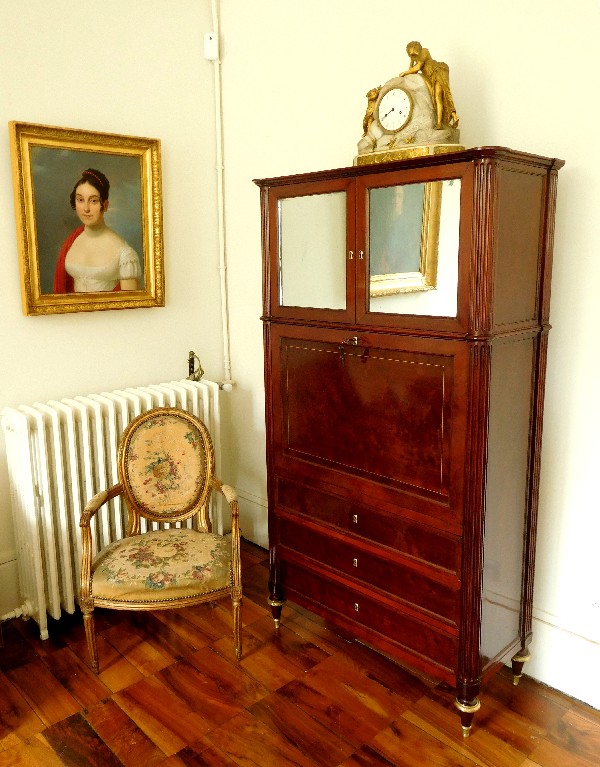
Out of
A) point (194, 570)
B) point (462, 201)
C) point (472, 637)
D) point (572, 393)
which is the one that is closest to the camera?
point (462, 201)

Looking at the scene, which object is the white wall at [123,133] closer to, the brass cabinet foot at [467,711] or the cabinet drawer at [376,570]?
the cabinet drawer at [376,570]

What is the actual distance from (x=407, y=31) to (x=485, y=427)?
5.38 feet

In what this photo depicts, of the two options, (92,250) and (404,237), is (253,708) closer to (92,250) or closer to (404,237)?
(404,237)

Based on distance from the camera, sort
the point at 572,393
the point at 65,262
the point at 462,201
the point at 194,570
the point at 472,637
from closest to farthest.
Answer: the point at 462,201 < the point at 472,637 < the point at 572,393 < the point at 194,570 < the point at 65,262

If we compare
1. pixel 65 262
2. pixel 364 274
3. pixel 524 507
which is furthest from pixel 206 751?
pixel 65 262

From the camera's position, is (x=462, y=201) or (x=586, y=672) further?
(x=586, y=672)

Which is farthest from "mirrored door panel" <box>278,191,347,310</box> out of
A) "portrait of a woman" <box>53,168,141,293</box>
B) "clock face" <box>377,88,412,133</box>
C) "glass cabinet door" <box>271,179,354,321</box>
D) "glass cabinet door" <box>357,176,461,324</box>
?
"portrait of a woman" <box>53,168,141,293</box>

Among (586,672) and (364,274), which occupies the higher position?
(364,274)

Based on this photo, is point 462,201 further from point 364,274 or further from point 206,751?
point 206,751

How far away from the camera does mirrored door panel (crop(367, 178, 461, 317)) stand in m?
2.03

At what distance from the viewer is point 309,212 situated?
244cm

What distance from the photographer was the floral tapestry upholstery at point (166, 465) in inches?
111

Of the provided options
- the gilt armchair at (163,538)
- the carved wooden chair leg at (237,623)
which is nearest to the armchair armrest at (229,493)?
the gilt armchair at (163,538)

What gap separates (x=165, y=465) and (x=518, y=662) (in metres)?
1.62
